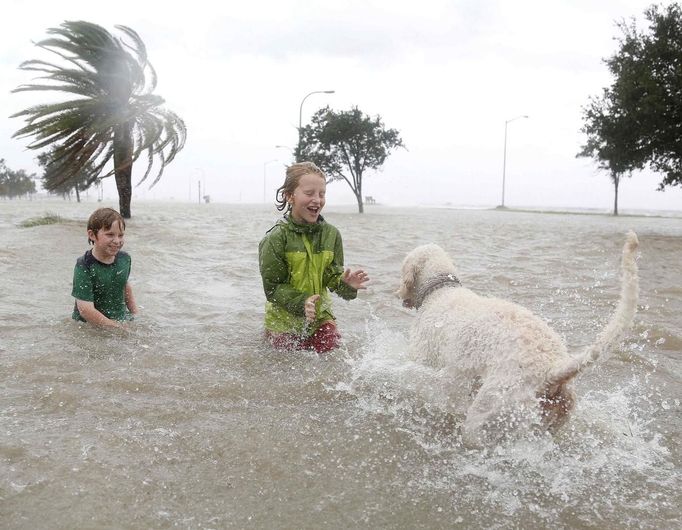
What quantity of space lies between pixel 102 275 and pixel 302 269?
2.01m

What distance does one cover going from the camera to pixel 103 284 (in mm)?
5602

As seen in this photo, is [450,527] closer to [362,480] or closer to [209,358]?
[362,480]

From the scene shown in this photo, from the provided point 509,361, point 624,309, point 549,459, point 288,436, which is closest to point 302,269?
point 288,436

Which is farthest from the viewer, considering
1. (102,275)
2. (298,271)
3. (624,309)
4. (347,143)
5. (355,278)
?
(347,143)

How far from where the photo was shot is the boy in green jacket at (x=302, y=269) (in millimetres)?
5020

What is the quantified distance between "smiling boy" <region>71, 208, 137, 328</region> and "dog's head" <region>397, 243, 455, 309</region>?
277cm

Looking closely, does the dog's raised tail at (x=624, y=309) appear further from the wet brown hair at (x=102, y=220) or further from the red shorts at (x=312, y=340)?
the wet brown hair at (x=102, y=220)

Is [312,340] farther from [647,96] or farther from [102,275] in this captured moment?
[647,96]

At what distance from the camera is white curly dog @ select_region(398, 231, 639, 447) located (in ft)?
9.80

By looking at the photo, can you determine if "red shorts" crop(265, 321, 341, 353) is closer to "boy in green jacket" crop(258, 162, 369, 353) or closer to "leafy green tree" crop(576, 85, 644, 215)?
"boy in green jacket" crop(258, 162, 369, 353)

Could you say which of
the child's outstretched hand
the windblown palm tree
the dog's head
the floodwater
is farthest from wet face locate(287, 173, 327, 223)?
the windblown palm tree

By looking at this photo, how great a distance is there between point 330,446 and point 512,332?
1276 millimetres

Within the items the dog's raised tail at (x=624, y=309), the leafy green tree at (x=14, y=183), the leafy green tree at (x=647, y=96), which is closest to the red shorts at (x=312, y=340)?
the dog's raised tail at (x=624, y=309)

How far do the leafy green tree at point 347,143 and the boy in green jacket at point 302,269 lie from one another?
138ft
